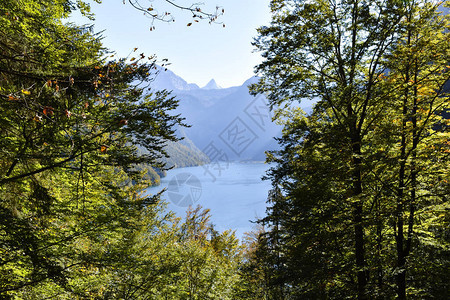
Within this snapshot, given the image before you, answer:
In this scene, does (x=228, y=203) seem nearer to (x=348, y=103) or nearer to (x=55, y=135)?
(x=348, y=103)

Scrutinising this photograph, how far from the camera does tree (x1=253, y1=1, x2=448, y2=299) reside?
5047 mm

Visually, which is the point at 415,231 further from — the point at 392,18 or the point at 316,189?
the point at 392,18

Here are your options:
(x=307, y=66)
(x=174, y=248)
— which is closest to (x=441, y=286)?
(x=307, y=66)

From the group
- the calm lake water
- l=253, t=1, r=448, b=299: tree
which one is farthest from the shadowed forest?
the calm lake water

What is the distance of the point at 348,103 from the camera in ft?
16.9

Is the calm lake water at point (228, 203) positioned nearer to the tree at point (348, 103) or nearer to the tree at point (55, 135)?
the tree at point (348, 103)

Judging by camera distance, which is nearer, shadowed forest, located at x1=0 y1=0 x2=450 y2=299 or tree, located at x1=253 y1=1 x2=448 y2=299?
shadowed forest, located at x1=0 y1=0 x2=450 y2=299

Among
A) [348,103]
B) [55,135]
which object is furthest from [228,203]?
[55,135]

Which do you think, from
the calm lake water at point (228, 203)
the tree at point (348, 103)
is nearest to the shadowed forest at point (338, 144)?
the tree at point (348, 103)

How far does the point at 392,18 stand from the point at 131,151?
20.5 ft

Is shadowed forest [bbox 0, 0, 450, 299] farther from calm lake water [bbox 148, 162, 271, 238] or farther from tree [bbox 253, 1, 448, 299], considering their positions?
calm lake water [bbox 148, 162, 271, 238]

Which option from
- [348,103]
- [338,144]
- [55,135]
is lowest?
[338,144]

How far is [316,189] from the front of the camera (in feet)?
18.3

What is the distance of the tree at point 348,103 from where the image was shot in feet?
16.6
